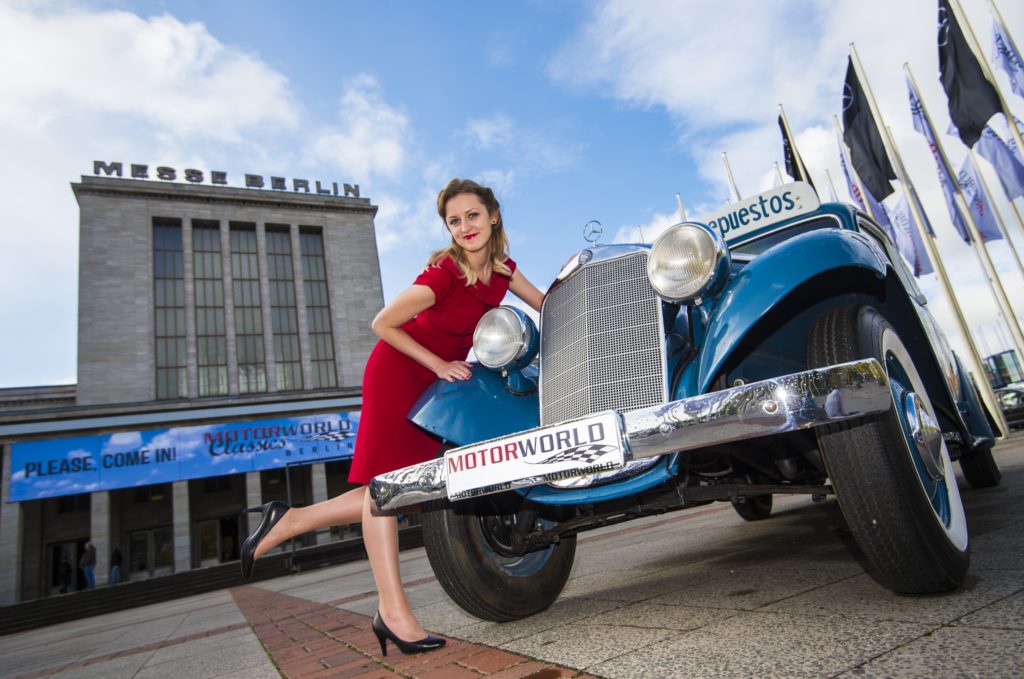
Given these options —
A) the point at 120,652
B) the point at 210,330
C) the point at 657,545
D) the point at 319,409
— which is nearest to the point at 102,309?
the point at 210,330

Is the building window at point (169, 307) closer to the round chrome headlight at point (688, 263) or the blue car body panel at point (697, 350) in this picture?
the blue car body panel at point (697, 350)

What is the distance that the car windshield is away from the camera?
11.1ft

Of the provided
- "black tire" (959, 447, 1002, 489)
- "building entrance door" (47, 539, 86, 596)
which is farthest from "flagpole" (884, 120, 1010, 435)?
"building entrance door" (47, 539, 86, 596)

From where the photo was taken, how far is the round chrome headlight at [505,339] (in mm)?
2322

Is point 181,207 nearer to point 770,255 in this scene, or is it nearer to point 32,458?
point 32,458

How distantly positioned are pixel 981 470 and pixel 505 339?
4526 mm

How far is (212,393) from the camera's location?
26.8 m

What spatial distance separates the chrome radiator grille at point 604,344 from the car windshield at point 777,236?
1.48 metres

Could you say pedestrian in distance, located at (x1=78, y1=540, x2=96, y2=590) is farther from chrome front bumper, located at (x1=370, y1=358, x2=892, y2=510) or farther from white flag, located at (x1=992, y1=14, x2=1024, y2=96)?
white flag, located at (x1=992, y1=14, x2=1024, y2=96)

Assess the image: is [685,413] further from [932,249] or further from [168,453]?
[168,453]

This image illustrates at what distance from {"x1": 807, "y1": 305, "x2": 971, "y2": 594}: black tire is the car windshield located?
5.63ft

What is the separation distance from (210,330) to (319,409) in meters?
7.61

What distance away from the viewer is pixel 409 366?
2.55m

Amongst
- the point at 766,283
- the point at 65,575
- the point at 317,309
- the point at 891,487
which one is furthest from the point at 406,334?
the point at 317,309
